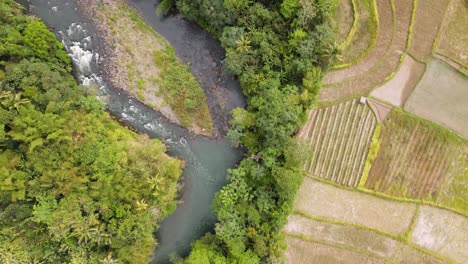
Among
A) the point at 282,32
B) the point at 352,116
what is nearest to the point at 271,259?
the point at 352,116

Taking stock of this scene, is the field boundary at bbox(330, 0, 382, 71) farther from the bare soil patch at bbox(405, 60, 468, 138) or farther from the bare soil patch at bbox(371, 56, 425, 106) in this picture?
the bare soil patch at bbox(405, 60, 468, 138)

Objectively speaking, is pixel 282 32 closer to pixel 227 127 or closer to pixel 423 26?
pixel 227 127

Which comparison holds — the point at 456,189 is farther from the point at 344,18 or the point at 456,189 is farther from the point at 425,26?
the point at 344,18

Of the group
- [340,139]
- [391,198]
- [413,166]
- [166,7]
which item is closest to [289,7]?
[166,7]

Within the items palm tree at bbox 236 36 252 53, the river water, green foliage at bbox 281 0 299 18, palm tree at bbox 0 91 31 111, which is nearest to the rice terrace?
green foliage at bbox 281 0 299 18

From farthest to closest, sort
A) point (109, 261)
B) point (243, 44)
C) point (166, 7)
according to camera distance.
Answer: point (166, 7) → point (243, 44) → point (109, 261)
